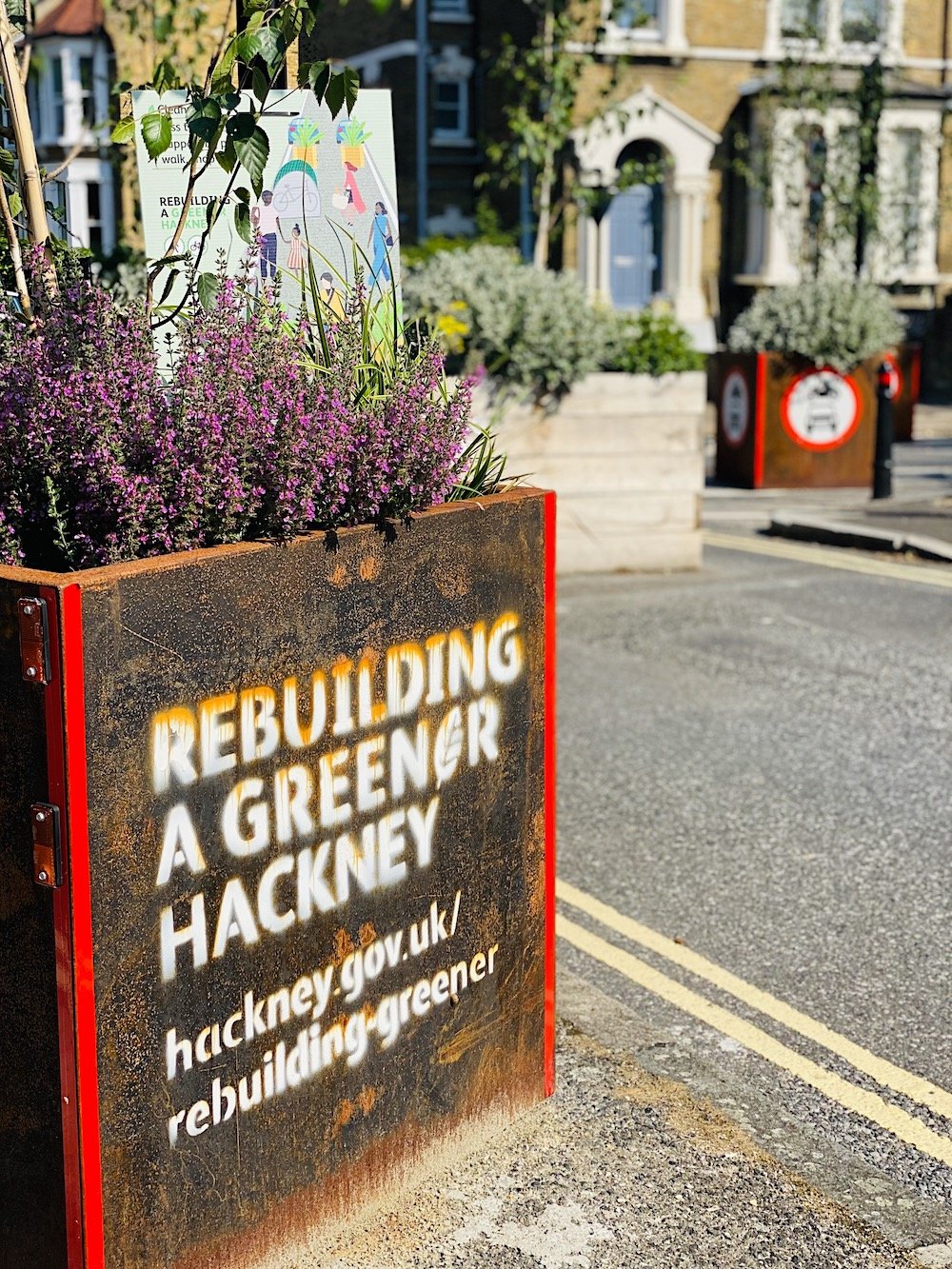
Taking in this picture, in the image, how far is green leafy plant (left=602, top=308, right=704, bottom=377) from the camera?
1141cm

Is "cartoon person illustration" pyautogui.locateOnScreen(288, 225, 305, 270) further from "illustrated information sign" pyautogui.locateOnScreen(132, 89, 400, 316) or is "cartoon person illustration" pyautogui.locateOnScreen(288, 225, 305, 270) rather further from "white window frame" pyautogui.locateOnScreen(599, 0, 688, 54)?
"white window frame" pyautogui.locateOnScreen(599, 0, 688, 54)

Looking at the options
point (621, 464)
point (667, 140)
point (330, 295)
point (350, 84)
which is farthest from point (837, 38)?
point (350, 84)

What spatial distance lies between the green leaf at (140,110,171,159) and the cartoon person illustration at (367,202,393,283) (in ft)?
3.08

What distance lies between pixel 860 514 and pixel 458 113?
22.9 m

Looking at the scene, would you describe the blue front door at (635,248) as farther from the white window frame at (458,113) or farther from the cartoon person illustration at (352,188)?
the cartoon person illustration at (352,188)

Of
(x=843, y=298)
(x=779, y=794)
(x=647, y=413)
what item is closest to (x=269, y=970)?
(x=779, y=794)

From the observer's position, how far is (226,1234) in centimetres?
307

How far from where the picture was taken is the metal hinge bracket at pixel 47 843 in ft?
8.77

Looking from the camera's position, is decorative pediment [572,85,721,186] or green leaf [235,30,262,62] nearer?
green leaf [235,30,262,62]

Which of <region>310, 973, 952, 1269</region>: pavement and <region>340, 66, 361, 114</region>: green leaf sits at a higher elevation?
<region>340, 66, 361, 114</region>: green leaf

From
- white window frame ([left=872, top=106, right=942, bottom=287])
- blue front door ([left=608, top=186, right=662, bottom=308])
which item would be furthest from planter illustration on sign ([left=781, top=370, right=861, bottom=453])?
white window frame ([left=872, top=106, right=942, bottom=287])

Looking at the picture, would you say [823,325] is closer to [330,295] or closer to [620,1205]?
[330,295]

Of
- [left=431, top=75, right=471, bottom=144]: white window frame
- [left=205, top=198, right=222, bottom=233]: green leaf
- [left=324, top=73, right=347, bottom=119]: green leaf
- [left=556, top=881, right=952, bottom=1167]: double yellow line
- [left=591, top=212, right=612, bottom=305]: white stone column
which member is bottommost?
[left=556, top=881, right=952, bottom=1167]: double yellow line

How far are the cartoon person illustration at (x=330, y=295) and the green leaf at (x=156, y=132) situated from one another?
62 centimetres
